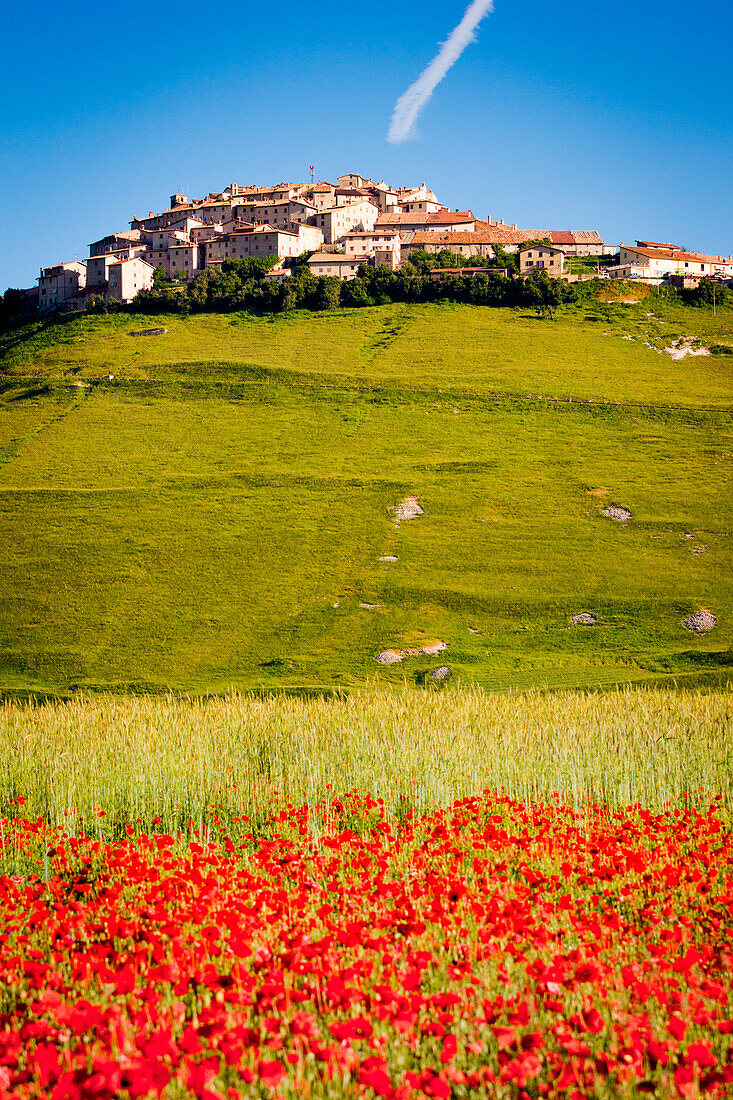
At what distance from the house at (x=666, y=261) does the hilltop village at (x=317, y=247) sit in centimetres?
20

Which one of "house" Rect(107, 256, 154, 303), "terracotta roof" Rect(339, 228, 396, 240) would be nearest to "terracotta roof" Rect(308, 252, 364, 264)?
"terracotta roof" Rect(339, 228, 396, 240)

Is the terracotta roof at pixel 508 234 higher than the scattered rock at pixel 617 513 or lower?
higher

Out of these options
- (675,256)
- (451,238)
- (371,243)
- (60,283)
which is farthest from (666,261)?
(60,283)

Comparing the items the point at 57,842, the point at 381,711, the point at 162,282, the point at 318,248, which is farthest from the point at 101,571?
the point at 318,248

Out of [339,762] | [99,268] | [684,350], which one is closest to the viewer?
[339,762]

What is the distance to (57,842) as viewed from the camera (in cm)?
1343

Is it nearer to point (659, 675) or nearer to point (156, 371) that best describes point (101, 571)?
point (659, 675)

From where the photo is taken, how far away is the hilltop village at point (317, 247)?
528ft

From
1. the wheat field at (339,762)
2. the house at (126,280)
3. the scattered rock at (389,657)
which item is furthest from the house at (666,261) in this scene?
the wheat field at (339,762)

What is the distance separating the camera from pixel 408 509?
83.9 meters

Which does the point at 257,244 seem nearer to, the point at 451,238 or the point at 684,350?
the point at 451,238

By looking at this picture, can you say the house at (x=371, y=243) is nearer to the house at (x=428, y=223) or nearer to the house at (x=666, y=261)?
the house at (x=428, y=223)

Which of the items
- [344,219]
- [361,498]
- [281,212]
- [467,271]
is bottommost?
[361,498]

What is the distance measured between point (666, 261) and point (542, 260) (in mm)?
26720
